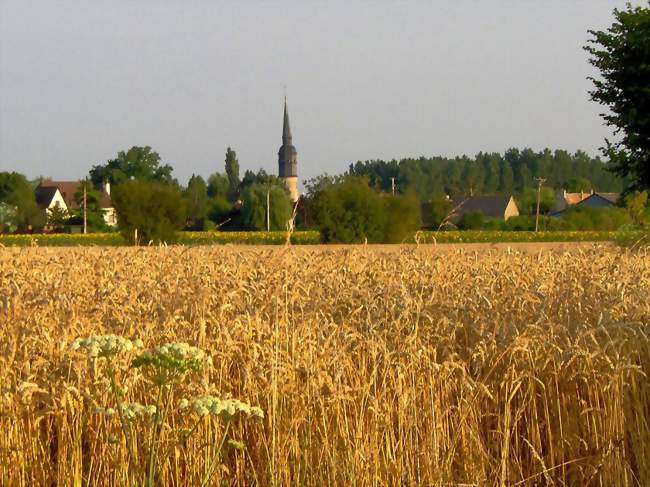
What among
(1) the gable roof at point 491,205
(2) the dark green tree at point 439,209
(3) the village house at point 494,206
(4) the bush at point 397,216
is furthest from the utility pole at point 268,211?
(1) the gable roof at point 491,205

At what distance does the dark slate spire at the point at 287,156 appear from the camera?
138000 mm

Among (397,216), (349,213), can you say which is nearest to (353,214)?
(349,213)

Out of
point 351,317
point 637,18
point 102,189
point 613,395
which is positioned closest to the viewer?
point 613,395

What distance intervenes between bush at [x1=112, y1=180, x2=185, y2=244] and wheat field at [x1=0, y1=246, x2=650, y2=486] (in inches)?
1367

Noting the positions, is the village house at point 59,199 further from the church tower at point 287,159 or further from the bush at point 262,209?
the church tower at point 287,159

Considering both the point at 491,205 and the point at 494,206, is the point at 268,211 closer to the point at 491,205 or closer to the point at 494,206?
the point at 494,206

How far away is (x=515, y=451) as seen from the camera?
5594 millimetres

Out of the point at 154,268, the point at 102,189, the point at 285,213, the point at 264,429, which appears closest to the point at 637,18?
the point at 154,268

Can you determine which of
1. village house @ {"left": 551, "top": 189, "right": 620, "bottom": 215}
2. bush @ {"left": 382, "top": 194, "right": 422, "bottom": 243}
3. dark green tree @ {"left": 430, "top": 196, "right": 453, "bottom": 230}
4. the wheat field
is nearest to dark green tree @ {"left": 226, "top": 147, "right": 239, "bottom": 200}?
village house @ {"left": 551, "top": 189, "right": 620, "bottom": 215}

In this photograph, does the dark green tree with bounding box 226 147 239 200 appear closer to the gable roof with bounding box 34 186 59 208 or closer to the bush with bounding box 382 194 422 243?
the gable roof with bounding box 34 186 59 208

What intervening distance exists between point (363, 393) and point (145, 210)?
3685cm

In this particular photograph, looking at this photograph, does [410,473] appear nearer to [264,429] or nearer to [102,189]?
[264,429]

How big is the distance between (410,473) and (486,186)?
147589 mm

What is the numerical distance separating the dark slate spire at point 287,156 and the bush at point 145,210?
3791 inches
